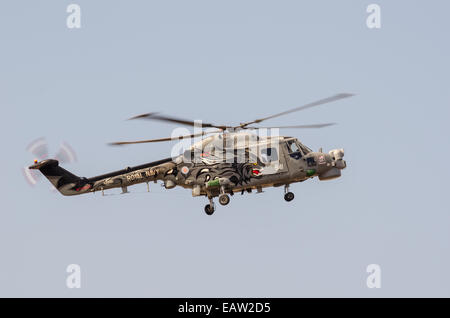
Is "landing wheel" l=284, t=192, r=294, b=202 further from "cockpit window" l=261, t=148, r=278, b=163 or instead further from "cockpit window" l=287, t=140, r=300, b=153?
"cockpit window" l=287, t=140, r=300, b=153

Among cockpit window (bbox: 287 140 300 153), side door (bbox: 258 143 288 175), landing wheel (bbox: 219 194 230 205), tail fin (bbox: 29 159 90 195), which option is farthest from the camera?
cockpit window (bbox: 287 140 300 153)

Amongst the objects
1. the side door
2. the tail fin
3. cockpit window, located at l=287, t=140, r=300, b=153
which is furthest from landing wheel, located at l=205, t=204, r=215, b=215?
the tail fin

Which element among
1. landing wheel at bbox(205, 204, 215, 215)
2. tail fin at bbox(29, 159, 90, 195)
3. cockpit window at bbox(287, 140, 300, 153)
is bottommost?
landing wheel at bbox(205, 204, 215, 215)

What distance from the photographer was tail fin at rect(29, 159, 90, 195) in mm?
42562

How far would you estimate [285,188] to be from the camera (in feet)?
140

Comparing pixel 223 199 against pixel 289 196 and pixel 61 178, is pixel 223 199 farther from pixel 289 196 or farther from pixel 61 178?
pixel 61 178

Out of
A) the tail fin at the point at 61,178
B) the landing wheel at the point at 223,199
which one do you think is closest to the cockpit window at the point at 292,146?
the landing wheel at the point at 223,199

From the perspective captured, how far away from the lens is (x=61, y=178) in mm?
42812

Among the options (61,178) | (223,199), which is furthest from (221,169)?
(61,178)
